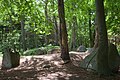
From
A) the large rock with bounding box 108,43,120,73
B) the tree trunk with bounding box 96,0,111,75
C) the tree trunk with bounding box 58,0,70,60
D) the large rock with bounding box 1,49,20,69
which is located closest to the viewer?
the tree trunk with bounding box 96,0,111,75

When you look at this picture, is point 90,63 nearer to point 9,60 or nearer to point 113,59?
point 113,59

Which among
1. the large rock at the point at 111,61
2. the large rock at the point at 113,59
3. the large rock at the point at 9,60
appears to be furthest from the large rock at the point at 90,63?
the large rock at the point at 9,60

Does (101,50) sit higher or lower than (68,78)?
higher

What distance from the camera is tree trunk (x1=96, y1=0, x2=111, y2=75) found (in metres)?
8.39

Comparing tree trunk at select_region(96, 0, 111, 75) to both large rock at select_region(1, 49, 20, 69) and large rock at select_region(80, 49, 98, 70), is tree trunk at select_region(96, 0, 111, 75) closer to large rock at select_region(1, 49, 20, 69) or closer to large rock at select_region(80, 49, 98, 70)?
large rock at select_region(80, 49, 98, 70)

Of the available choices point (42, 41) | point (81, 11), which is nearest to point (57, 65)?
point (81, 11)

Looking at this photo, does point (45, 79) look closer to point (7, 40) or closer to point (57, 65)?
point (57, 65)

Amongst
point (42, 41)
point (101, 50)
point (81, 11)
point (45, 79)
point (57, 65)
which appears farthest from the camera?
point (42, 41)

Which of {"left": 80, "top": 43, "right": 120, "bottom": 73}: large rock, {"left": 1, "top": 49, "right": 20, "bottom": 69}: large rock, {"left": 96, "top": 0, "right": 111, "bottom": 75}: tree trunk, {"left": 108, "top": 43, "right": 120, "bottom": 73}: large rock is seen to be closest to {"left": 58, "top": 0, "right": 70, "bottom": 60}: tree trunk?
{"left": 80, "top": 43, "right": 120, "bottom": 73}: large rock

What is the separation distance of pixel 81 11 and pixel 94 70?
35.2ft

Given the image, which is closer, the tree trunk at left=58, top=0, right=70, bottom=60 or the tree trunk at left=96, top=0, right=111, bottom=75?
the tree trunk at left=96, top=0, right=111, bottom=75

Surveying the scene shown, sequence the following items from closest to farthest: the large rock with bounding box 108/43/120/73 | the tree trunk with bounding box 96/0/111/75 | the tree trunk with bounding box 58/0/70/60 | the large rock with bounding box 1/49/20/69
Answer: the tree trunk with bounding box 96/0/111/75 → the large rock with bounding box 108/43/120/73 → the tree trunk with bounding box 58/0/70/60 → the large rock with bounding box 1/49/20/69

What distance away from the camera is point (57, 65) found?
10773mm

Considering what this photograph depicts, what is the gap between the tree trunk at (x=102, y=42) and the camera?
8391 mm
